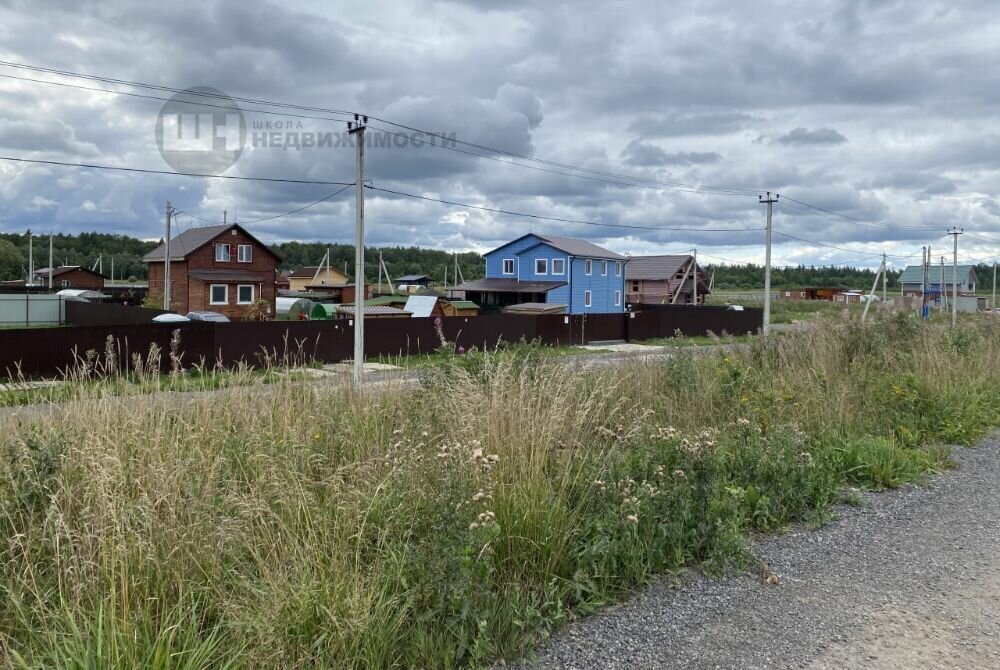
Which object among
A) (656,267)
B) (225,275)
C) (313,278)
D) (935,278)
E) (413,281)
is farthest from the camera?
(413,281)

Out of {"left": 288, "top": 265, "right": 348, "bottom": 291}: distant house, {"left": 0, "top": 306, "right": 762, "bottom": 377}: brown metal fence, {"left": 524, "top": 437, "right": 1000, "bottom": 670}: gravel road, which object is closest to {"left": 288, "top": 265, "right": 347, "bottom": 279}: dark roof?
{"left": 288, "top": 265, "right": 348, "bottom": 291}: distant house

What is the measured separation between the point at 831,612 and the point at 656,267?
6573 cm

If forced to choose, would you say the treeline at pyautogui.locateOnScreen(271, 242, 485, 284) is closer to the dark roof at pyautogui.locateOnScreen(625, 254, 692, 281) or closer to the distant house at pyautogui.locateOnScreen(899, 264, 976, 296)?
the dark roof at pyautogui.locateOnScreen(625, 254, 692, 281)

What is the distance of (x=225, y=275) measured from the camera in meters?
44.7

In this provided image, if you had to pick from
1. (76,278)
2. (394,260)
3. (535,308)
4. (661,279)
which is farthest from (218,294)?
(394,260)

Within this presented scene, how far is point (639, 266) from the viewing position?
228 feet

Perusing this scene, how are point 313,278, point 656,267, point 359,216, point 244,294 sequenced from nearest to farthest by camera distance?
point 359,216, point 244,294, point 656,267, point 313,278

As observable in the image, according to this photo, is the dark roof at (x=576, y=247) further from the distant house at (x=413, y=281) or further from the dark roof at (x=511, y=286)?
the distant house at (x=413, y=281)

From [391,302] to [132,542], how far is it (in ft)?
139

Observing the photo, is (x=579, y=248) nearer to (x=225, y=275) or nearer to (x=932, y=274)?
(x=225, y=275)

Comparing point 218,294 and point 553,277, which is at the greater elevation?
point 553,277

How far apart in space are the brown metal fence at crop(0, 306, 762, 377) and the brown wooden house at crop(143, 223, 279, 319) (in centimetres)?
2169

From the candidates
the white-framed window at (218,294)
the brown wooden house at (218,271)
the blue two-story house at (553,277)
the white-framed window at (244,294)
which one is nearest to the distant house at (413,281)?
the blue two-story house at (553,277)

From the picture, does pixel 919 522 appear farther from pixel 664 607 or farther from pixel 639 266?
pixel 639 266
